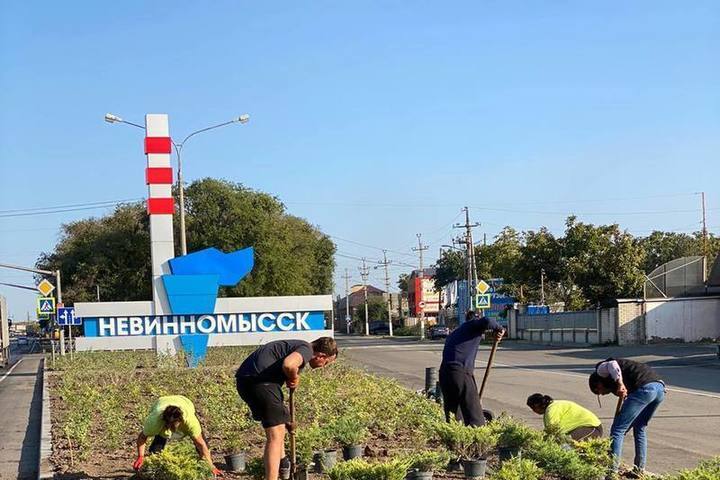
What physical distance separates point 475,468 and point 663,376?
16.4m

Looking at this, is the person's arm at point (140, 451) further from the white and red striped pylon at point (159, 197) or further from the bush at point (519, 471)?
the white and red striped pylon at point (159, 197)

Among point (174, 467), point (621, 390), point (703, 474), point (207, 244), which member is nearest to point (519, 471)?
point (703, 474)

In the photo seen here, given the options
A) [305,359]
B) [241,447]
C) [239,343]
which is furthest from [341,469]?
[239,343]

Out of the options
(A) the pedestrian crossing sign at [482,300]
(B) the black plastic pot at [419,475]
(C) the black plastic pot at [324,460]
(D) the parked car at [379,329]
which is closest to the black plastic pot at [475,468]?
(B) the black plastic pot at [419,475]

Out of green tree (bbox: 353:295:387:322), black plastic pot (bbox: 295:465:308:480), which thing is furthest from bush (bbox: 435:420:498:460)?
green tree (bbox: 353:295:387:322)

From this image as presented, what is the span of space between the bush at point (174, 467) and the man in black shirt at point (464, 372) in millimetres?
2784

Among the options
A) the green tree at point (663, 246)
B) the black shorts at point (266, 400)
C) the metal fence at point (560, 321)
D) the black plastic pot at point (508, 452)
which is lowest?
the metal fence at point (560, 321)

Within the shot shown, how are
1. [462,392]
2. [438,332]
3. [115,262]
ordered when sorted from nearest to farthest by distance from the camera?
1. [462,392]
2. [115,262]
3. [438,332]

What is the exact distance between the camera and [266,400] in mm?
7160

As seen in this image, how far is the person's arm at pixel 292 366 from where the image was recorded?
6.87m

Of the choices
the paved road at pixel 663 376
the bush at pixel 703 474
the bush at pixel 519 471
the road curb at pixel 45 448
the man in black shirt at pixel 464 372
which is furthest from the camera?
the paved road at pixel 663 376

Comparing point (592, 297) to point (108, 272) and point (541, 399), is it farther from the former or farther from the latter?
point (541, 399)

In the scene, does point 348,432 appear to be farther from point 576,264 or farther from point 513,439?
point 576,264

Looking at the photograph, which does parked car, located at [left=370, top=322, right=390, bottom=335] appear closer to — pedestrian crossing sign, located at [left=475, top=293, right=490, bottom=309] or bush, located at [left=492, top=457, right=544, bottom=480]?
pedestrian crossing sign, located at [left=475, top=293, right=490, bottom=309]
